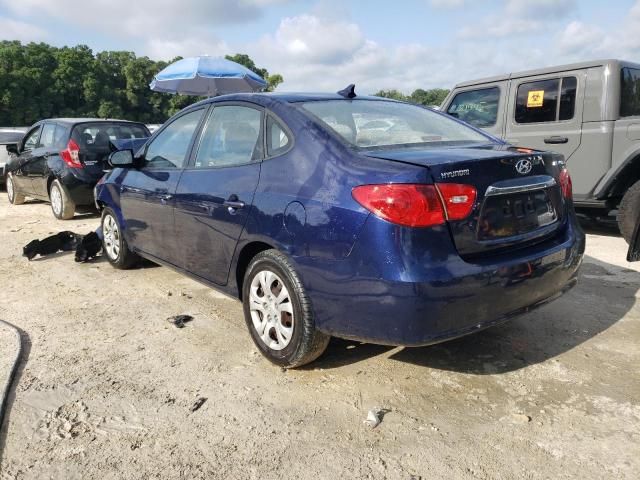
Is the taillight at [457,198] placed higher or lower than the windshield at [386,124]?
lower

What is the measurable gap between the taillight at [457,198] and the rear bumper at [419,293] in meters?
0.15

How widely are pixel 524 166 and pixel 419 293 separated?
3.15 feet

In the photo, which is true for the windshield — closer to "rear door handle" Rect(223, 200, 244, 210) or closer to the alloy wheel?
"rear door handle" Rect(223, 200, 244, 210)

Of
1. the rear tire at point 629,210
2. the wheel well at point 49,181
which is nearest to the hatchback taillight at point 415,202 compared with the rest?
the rear tire at point 629,210

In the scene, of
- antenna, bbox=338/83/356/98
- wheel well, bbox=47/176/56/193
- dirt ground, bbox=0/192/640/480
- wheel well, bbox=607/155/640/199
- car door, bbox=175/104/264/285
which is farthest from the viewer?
wheel well, bbox=47/176/56/193

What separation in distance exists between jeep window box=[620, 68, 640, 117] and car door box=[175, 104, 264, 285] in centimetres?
467

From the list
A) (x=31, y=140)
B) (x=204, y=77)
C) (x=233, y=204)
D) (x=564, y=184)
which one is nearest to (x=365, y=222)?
(x=233, y=204)

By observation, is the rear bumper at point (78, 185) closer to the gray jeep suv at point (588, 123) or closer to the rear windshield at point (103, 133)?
the rear windshield at point (103, 133)

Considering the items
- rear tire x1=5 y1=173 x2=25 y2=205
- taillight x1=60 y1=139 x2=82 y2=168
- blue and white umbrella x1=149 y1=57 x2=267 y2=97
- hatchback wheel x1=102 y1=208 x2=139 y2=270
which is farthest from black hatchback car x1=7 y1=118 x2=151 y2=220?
blue and white umbrella x1=149 y1=57 x2=267 y2=97

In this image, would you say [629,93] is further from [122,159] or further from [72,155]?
[72,155]

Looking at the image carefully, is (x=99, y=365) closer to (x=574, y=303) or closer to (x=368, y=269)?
(x=368, y=269)

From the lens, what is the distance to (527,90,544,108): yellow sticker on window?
258 inches

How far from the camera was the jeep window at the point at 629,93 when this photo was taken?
5.95 m

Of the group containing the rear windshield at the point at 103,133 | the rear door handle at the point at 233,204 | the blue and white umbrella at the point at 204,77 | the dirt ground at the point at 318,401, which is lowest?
the dirt ground at the point at 318,401
